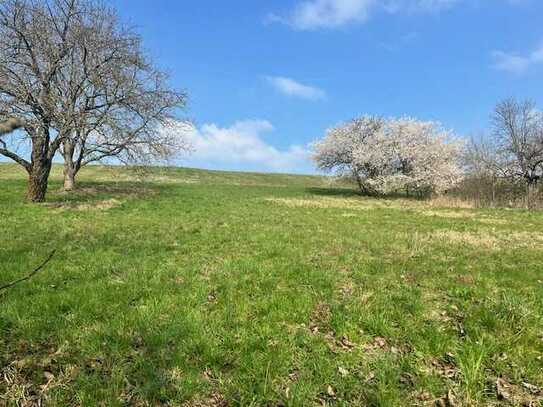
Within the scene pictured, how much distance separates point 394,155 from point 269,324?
118 feet

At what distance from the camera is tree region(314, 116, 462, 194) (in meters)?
38.2

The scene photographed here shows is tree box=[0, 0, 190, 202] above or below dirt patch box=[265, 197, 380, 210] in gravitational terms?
above

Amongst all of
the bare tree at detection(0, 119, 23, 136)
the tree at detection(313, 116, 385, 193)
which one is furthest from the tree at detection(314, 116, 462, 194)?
the bare tree at detection(0, 119, 23, 136)

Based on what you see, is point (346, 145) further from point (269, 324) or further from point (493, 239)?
point (269, 324)

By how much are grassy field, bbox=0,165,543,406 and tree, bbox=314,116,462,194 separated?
27.6 metres

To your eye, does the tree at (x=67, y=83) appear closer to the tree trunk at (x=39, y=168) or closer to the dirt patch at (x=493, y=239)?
the tree trunk at (x=39, y=168)

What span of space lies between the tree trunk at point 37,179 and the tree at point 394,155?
94.6ft

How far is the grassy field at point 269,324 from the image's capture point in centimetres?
448

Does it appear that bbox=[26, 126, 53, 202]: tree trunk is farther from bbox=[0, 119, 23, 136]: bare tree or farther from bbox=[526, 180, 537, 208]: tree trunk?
bbox=[526, 180, 537, 208]: tree trunk

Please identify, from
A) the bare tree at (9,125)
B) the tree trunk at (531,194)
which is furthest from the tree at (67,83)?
the tree trunk at (531,194)

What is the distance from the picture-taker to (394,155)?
128ft

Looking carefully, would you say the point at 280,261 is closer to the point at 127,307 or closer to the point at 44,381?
the point at 127,307

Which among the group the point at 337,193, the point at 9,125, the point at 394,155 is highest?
the point at 394,155

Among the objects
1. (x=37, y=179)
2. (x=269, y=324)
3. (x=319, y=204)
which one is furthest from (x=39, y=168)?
(x=269, y=324)
